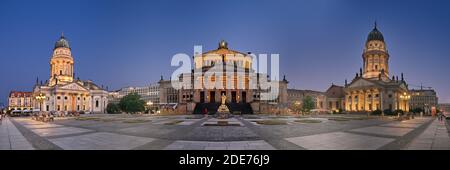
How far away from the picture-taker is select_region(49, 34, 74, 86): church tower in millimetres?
115875

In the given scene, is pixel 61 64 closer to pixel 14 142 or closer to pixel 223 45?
pixel 223 45

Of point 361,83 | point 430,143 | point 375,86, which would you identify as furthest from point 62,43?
point 430,143

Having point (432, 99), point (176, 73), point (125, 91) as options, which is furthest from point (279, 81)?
point (125, 91)

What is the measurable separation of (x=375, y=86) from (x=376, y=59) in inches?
544

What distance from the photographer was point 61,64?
117062 mm

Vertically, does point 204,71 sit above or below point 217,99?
above

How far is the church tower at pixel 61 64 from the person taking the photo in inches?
4562

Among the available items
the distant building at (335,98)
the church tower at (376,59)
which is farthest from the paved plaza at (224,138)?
the distant building at (335,98)

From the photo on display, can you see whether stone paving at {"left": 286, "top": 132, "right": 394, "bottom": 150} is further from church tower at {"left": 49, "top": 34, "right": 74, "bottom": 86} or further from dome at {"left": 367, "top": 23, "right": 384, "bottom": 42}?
church tower at {"left": 49, "top": 34, "right": 74, "bottom": 86}
